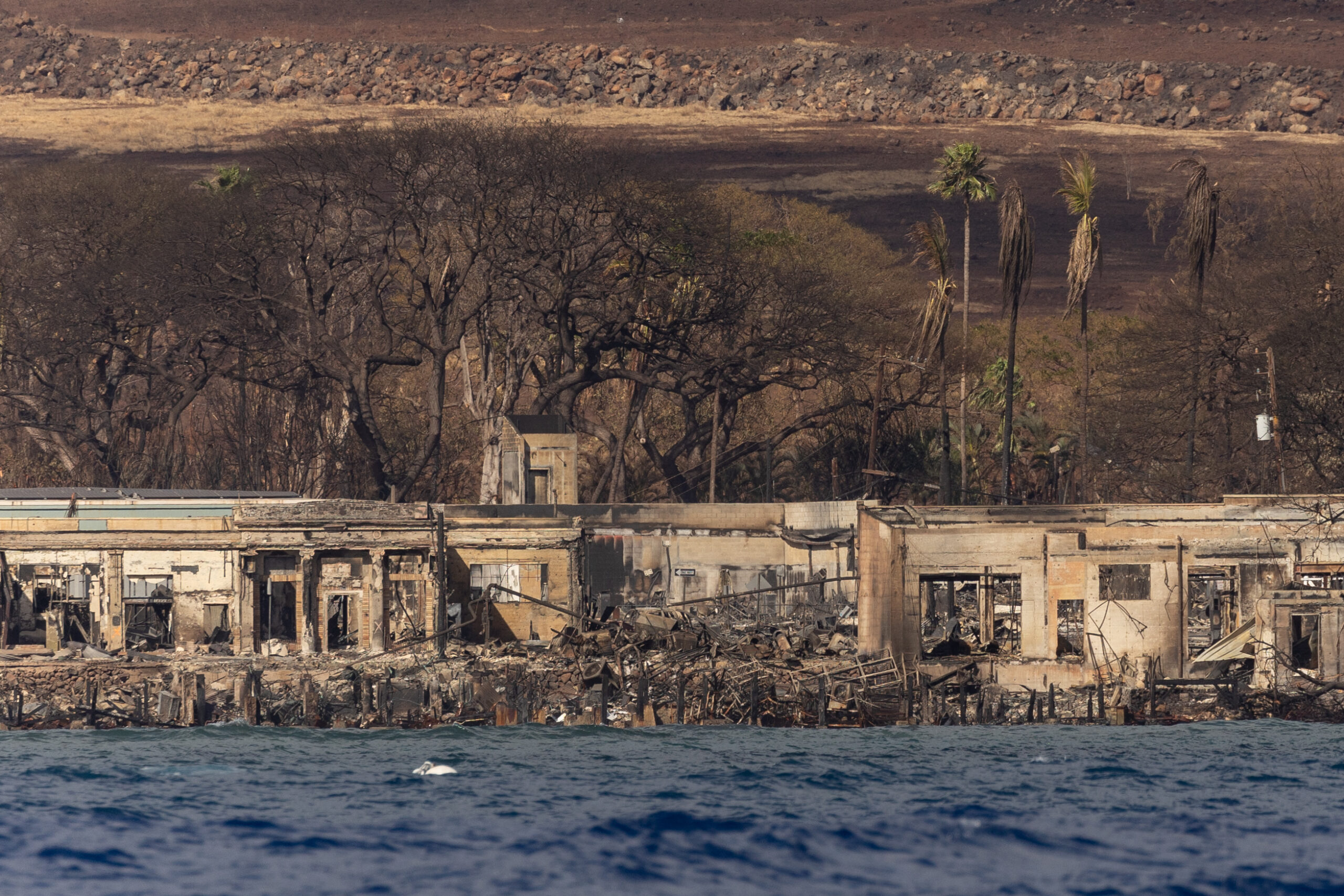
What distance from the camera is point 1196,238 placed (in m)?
66.6

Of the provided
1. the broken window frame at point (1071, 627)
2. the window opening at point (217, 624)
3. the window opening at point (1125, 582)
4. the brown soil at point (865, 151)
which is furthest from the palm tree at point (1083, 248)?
the brown soil at point (865, 151)

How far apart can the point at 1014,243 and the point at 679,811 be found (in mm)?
32605

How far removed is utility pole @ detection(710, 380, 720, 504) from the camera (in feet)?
237

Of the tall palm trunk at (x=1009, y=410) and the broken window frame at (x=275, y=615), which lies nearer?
the broken window frame at (x=275, y=615)

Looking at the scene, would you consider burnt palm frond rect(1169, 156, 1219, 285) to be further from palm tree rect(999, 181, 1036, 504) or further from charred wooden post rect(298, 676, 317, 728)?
charred wooden post rect(298, 676, 317, 728)

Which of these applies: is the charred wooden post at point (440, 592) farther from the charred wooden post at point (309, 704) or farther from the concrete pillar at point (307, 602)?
the charred wooden post at point (309, 704)

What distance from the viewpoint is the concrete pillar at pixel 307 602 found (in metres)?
58.9

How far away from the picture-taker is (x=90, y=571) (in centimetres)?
5994

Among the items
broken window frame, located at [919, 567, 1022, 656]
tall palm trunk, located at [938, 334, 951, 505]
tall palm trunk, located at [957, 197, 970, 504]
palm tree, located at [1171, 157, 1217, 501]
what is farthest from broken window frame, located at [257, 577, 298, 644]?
palm tree, located at [1171, 157, 1217, 501]

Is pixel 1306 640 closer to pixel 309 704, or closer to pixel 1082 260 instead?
pixel 1082 260

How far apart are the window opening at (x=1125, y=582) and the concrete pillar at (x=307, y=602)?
24290mm

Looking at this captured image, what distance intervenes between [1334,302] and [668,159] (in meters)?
109

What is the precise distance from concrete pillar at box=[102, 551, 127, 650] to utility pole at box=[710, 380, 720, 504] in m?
21.0

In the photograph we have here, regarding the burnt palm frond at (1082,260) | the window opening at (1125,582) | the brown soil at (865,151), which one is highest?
the brown soil at (865,151)
